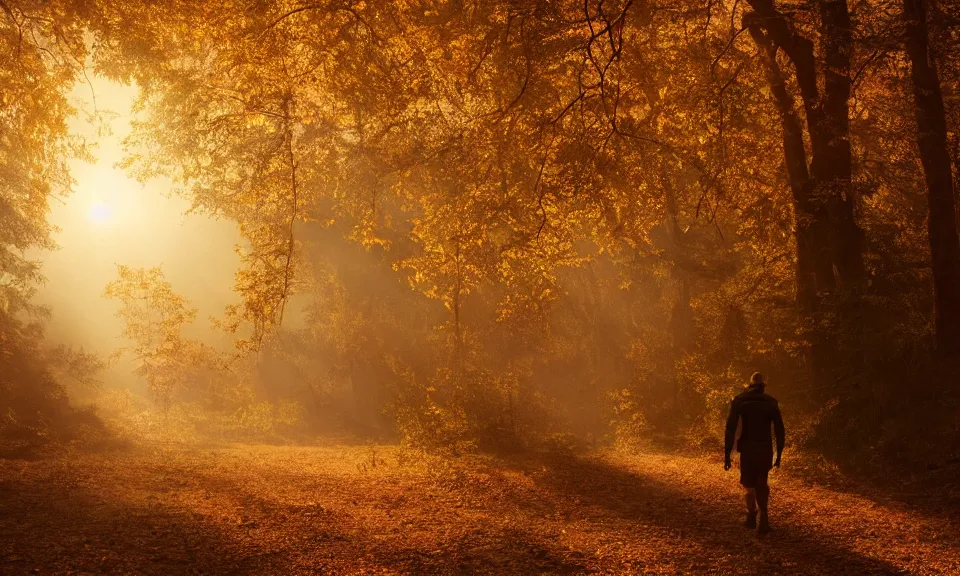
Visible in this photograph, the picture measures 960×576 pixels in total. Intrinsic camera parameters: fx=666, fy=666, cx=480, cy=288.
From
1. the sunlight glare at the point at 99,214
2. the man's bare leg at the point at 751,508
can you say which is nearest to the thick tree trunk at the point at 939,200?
the man's bare leg at the point at 751,508

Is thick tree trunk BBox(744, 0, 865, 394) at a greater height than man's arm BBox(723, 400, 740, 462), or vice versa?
thick tree trunk BBox(744, 0, 865, 394)

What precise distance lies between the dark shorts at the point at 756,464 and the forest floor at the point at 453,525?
61 cm

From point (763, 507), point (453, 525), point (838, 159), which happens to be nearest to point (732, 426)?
point (763, 507)

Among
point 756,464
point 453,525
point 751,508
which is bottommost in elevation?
point 453,525

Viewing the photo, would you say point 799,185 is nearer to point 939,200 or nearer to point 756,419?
point 939,200

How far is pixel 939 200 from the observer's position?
10195 millimetres

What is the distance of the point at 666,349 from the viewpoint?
24.4 meters

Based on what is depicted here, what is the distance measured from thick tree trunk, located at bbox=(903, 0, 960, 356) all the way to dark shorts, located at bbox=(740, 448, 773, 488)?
17.1 ft

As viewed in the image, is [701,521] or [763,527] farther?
[701,521]

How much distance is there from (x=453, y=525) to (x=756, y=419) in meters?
3.65

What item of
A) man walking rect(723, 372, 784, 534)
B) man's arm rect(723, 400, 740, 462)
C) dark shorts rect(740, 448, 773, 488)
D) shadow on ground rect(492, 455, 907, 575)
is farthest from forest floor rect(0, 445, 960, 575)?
man's arm rect(723, 400, 740, 462)

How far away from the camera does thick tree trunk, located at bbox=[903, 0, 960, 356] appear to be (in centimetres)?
1005

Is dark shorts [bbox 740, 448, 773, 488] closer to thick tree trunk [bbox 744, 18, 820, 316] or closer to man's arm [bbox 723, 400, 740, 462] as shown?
man's arm [bbox 723, 400, 740, 462]

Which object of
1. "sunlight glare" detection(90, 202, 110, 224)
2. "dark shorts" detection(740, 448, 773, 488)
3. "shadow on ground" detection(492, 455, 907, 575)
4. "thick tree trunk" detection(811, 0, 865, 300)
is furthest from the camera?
"sunlight glare" detection(90, 202, 110, 224)
